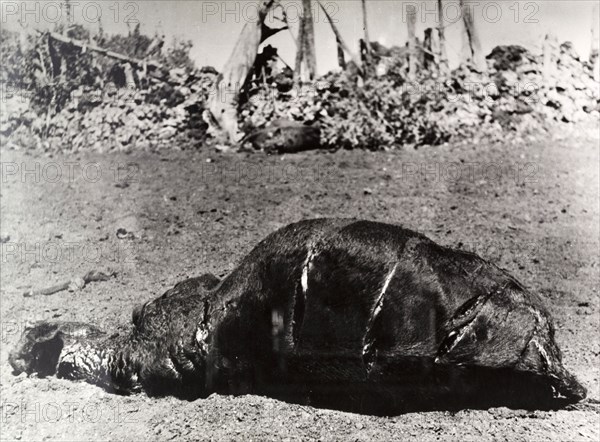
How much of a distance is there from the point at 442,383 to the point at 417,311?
1.72ft

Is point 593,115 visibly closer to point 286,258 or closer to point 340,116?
point 340,116

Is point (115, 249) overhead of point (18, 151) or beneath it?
beneath

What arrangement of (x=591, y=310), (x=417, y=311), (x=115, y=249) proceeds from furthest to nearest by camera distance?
1. (x=115, y=249)
2. (x=591, y=310)
3. (x=417, y=311)

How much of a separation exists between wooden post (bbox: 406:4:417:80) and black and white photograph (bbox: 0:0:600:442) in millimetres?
14

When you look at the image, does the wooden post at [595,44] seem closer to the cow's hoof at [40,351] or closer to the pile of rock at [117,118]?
the pile of rock at [117,118]

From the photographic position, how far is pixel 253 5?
552 centimetres

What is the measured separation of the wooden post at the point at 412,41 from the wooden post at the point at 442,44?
23 cm

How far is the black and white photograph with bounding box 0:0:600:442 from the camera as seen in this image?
180 inches

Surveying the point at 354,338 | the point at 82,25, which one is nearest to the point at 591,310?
the point at 354,338

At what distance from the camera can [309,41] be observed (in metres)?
5.69

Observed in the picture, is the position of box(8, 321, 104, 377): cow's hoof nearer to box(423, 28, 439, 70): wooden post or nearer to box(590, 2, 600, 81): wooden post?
box(423, 28, 439, 70): wooden post

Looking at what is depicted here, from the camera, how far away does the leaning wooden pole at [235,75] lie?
5.59 metres
